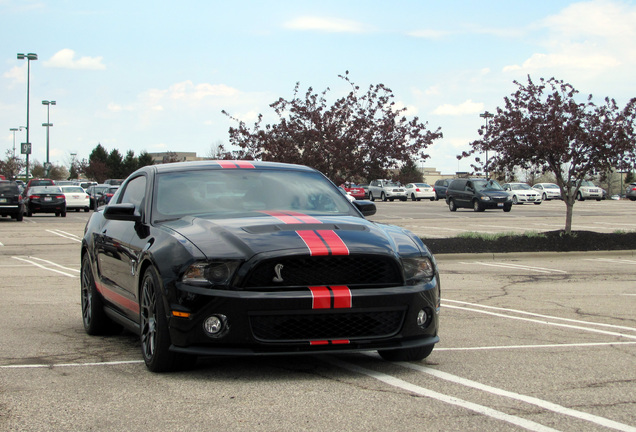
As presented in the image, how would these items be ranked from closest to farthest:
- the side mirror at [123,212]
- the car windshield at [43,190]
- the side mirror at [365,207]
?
1. the side mirror at [123,212]
2. the side mirror at [365,207]
3. the car windshield at [43,190]

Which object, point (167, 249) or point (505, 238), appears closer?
point (167, 249)

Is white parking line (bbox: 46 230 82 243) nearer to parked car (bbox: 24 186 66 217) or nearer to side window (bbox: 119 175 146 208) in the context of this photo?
parked car (bbox: 24 186 66 217)

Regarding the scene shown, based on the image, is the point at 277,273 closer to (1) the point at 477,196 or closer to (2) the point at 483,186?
(1) the point at 477,196

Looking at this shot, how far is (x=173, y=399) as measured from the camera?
17.3 ft

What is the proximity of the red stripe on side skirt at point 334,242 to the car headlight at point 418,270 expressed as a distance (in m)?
0.49

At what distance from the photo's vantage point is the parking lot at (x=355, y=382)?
478 cm

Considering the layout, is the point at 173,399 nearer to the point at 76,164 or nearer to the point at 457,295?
the point at 457,295

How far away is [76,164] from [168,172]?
441ft

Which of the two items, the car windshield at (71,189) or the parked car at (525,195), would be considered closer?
the car windshield at (71,189)

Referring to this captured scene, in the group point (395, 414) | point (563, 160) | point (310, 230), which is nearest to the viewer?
point (395, 414)

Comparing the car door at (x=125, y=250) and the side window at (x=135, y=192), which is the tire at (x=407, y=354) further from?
the side window at (x=135, y=192)

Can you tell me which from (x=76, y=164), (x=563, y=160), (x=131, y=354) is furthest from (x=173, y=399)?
(x=76, y=164)

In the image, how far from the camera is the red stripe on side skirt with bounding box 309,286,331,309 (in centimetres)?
559

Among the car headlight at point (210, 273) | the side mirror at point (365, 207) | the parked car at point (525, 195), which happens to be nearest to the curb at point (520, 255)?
the side mirror at point (365, 207)
